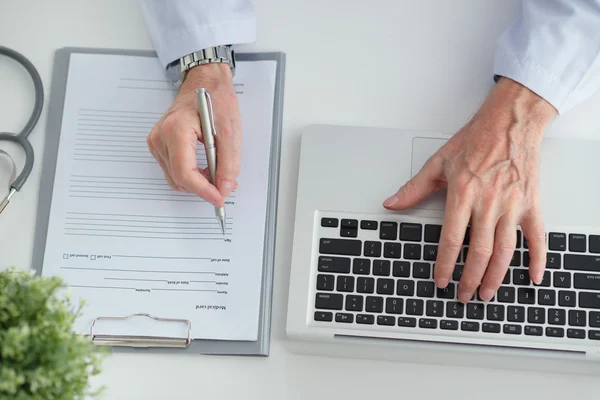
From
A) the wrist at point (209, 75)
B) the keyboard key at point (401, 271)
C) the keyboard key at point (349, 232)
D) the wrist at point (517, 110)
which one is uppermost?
the wrist at point (209, 75)

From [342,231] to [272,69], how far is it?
262 mm

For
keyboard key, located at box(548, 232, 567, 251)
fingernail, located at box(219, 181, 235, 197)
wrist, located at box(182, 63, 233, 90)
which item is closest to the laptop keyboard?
keyboard key, located at box(548, 232, 567, 251)

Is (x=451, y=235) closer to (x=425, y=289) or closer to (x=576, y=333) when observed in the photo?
(x=425, y=289)

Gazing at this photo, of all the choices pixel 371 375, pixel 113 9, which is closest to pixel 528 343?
pixel 371 375

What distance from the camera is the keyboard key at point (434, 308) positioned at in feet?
2.35

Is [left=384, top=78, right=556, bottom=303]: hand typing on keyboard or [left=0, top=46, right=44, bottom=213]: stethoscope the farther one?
[left=0, top=46, right=44, bottom=213]: stethoscope

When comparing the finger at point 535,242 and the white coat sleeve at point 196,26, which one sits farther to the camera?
the white coat sleeve at point 196,26

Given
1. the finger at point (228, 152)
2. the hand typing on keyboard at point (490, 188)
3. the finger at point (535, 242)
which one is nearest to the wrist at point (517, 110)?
the hand typing on keyboard at point (490, 188)

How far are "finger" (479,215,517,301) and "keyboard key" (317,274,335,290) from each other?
174mm

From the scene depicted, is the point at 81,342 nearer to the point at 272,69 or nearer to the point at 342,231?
the point at 342,231

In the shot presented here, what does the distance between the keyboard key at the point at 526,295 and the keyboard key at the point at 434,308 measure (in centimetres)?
9

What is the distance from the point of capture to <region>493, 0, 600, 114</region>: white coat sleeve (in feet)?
2.50

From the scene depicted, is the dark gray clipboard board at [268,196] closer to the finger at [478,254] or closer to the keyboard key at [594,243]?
the finger at [478,254]

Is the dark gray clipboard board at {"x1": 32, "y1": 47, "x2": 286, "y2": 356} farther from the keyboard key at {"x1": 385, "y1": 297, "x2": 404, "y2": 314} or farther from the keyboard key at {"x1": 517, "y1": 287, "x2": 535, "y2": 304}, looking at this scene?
the keyboard key at {"x1": 517, "y1": 287, "x2": 535, "y2": 304}
